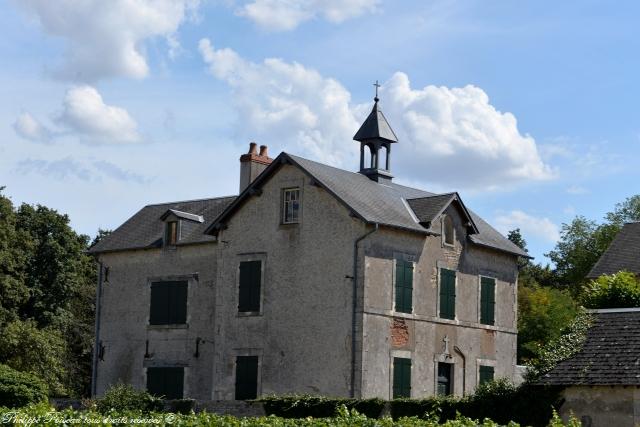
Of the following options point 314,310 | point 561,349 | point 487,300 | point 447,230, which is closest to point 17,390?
point 314,310

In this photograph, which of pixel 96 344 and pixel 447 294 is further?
pixel 96 344

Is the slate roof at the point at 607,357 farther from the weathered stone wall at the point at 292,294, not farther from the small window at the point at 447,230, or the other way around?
the small window at the point at 447,230

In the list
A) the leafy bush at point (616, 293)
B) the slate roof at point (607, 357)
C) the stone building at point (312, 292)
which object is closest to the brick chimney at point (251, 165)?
the stone building at point (312, 292)

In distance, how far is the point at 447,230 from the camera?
33.9 meters

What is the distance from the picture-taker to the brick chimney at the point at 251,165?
35969 millimetres

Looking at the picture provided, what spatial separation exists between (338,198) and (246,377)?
245 inches

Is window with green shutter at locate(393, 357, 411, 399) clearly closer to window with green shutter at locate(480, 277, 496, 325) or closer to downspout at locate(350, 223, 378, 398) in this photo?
downspout at locate(350, 223, 378, 398)

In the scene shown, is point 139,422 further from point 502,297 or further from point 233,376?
point 502,297

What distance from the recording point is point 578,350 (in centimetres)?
2367

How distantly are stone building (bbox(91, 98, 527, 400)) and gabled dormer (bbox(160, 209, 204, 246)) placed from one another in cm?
5

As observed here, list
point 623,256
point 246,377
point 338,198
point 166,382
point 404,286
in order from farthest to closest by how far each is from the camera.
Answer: point 623,256, point 166,382, point 246,377, point 404,286, point 338,198

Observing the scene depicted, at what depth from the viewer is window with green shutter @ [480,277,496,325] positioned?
34875mm

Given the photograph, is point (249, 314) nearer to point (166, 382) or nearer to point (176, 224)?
point (166, 382)

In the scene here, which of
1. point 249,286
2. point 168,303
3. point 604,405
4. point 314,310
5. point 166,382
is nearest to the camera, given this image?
point 604,405
